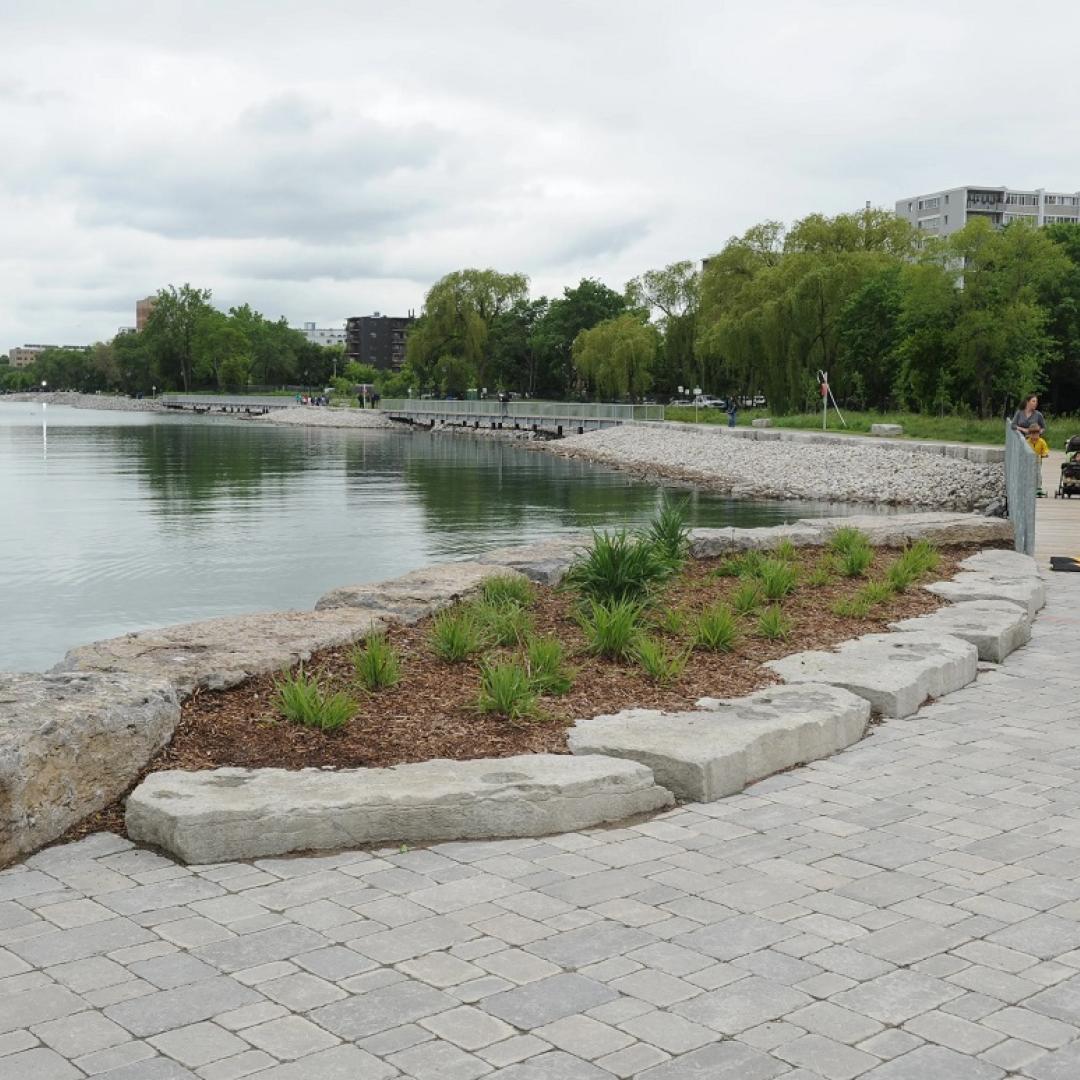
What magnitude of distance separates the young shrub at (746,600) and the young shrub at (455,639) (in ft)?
7.15

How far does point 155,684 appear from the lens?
19.1 feet

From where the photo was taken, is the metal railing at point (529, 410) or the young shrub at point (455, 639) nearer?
the young shrub at point (455, 639)

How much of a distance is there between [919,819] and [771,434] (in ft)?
150

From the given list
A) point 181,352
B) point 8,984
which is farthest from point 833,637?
point 181,352

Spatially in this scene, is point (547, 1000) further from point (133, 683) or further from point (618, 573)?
point (618, 573)

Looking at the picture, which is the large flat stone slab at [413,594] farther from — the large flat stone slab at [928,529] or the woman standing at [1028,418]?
the woman standing at [1028,418]

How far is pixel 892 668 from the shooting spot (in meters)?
7.43

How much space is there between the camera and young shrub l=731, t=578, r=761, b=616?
30.1ft

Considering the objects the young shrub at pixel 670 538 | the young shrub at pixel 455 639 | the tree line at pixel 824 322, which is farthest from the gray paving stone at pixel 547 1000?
the tree line at pixel 824 322

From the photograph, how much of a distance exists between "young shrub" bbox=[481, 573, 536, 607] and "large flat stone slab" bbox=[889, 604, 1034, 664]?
2617 millimetres

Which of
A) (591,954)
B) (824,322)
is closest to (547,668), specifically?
(591,954)

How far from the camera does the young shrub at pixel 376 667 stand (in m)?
6.84

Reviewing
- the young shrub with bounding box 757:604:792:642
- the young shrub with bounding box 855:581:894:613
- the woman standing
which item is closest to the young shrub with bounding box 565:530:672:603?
the young shrub with bounding box 757:604:792:642

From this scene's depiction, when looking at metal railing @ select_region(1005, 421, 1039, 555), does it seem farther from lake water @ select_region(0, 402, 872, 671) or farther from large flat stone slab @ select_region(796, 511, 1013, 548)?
lake water @ select_region(0, 402, 872, 671)
